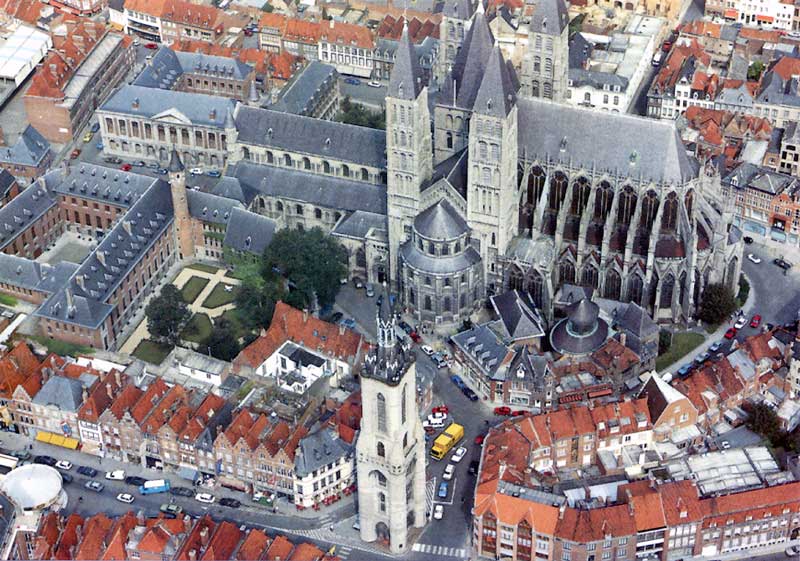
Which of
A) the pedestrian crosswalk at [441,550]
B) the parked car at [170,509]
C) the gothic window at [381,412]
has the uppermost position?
the gothic window at [381,412]

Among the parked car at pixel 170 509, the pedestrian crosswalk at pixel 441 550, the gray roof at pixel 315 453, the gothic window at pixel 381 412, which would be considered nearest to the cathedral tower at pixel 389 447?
the gothic window at pixel 381 412

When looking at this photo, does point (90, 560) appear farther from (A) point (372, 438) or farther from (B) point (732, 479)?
(B) point (732, 479)

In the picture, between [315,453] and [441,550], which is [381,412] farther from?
[441,550]

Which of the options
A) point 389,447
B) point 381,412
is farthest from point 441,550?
point 381,412

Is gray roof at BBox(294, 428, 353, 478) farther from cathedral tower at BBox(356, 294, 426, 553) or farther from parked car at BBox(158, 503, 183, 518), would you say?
parked car at BBox(158, 503, 183, 518)

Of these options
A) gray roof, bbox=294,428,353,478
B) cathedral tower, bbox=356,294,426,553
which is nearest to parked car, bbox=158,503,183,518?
gray roof, bbox=294,428,353,478

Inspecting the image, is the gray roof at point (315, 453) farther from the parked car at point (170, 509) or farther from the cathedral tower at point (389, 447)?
the parked car at point (170, 509)
